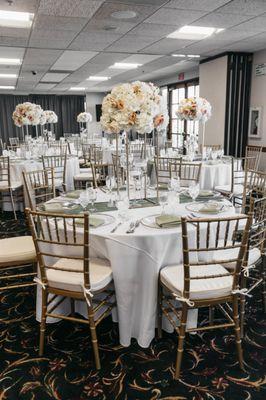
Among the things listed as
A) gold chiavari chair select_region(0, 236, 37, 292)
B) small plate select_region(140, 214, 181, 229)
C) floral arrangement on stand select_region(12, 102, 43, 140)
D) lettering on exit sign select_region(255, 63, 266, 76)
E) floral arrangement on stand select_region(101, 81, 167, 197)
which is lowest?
gold chiavari chair select_region(0, 236, 37, 292)

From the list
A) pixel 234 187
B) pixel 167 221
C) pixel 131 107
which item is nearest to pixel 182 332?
pixel 167 221

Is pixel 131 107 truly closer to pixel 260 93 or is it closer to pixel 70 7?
pixel 70 7

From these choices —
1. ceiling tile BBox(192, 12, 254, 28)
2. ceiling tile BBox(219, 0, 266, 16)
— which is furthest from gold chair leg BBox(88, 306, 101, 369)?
ceiling tile BBox(192, 12, 254, 28)

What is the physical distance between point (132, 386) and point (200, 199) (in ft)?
5.43

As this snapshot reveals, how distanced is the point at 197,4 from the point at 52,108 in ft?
48.3

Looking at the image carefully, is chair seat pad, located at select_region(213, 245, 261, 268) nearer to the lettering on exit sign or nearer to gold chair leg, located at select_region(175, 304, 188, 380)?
gold chair leg, located at select_region(175, 304, 188, 380)

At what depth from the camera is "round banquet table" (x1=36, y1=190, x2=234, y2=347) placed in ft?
7.37

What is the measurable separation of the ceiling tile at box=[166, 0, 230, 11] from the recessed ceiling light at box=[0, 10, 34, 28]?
1.99 metres

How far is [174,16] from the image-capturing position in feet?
15.7

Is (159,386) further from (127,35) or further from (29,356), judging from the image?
(127,35)

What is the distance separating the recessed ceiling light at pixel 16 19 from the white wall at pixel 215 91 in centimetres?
459

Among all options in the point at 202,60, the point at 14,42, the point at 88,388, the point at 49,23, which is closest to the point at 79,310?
the point at 88,388

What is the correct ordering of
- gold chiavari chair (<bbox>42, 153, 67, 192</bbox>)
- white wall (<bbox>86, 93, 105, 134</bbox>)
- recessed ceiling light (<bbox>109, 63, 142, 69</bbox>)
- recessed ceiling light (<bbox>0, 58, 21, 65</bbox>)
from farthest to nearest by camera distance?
white wall (<bbox>86, 93, 105, 134</bbox>) → recessed ceiling light (<bbox>109, 63, 142, 69</bbox>) → recessed ceiling light (<bbox>0, 58, 21, 65</bbox>) → gold chiavari chair (<bbox>42, 153, 67, 192</bbox>)

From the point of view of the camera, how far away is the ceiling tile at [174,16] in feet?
15.0
